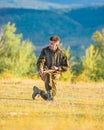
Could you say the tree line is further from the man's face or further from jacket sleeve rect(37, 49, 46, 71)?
the man's face

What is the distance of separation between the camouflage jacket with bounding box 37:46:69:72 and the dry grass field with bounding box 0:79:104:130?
0.86 meters

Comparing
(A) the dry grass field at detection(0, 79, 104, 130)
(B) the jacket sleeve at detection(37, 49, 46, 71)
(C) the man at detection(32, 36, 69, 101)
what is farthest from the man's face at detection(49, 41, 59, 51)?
(A) the dry grass field at detection(0, 79, 104, 130)

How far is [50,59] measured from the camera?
18.3 metres

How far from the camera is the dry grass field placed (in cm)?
1198

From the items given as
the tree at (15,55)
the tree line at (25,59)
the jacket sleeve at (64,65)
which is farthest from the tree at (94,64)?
the jacket sleeve at (64,65)

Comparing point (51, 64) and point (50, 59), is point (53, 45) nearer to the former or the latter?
point (50, 59)

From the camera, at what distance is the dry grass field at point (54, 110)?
12.0 m

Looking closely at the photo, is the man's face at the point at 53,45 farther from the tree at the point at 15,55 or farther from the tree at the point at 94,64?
the tree at the point at 94,64

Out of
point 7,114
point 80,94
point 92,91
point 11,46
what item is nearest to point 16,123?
point 7,114

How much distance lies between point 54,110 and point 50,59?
289 centimetres

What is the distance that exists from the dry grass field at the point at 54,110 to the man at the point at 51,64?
0.38 metres

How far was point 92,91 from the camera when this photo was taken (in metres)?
22.9

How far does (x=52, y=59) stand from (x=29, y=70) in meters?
61.2

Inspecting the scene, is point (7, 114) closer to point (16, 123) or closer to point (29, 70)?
point (16, 123)
